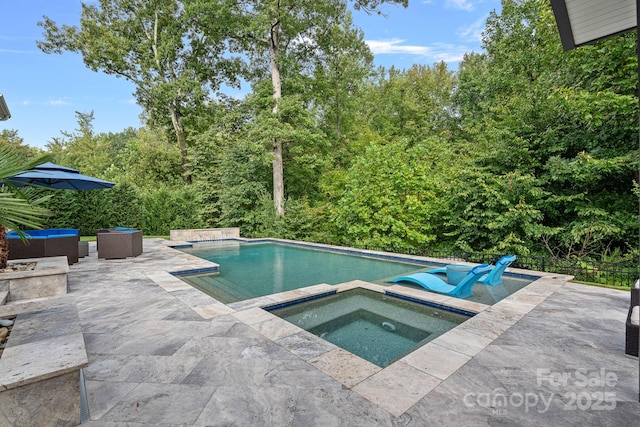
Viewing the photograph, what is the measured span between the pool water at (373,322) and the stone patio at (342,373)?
1.96ft

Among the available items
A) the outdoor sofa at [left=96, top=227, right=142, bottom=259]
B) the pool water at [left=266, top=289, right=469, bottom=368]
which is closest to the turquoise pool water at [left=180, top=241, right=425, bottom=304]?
the pool water at [left=266, top=289, right=469, bottom=368]

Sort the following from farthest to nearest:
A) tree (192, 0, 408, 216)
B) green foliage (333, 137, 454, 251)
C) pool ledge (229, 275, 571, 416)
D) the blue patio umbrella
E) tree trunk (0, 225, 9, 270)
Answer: tree (192, 0, 408, 216) < green foliage (333, 137, 454, 251) < the blue patio umbrella < tree trunk (0, 225, 9, 270) < pool ledge (229, 275, 571, 416)

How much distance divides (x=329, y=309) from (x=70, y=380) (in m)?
3.72

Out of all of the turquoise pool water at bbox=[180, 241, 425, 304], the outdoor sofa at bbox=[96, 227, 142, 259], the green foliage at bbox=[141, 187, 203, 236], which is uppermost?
the green foliage at bbox=[141, 187, 203, 236]

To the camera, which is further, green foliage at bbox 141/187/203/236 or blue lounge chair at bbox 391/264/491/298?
green foliage at bbox 141/187/203/236

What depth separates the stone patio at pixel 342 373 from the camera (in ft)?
7.00

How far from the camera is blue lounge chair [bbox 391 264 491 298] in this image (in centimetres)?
548

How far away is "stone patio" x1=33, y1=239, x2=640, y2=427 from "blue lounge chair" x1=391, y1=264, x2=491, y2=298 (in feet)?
3.63

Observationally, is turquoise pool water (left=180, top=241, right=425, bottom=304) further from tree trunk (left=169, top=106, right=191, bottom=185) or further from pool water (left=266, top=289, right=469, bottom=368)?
tree trunk (left=169, top=106, right=191, bottom=185)

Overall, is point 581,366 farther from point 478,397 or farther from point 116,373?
point 116,373

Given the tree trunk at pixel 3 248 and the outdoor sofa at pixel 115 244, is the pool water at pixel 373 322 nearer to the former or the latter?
the tree trunk at pixel 3 248

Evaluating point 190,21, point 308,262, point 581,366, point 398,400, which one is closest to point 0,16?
point 190,21

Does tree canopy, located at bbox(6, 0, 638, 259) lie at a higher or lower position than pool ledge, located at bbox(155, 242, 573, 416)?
higher

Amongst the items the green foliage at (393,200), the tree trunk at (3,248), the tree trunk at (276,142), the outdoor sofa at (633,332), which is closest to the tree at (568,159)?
the green foliage at (393,200)
